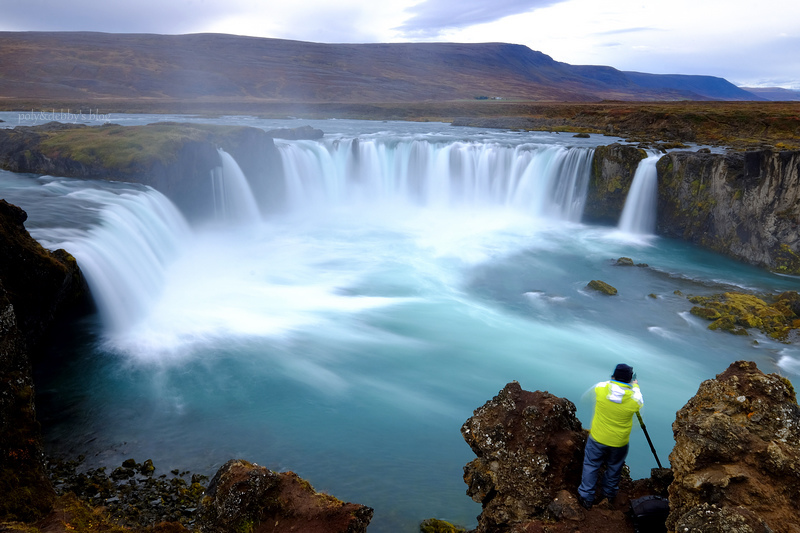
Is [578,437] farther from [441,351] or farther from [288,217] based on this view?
[288,217]

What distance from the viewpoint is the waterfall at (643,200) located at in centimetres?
2612

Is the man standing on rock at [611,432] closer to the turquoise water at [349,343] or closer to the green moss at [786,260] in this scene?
the turquoise water at [349,343]

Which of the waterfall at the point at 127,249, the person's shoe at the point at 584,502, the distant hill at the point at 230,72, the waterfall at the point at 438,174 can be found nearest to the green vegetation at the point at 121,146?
the waterfall at the point at 127,249

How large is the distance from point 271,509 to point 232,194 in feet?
74.4

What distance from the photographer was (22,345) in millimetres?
7516

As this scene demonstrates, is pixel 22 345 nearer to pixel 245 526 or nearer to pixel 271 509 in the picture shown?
pixel 245 526

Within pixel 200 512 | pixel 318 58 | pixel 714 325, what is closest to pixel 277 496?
pixel 200 512

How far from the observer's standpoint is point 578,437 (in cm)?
644

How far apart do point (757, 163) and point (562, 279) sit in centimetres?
957

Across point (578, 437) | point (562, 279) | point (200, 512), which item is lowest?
point (562, 279)

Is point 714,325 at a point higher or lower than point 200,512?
lower

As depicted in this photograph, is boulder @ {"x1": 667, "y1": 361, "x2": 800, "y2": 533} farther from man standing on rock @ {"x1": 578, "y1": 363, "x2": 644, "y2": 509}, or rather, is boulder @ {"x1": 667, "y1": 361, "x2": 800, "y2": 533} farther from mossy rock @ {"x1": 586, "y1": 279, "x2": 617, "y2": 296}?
mossy rock @ {"x1": 586, "y1": 279, "x2": 617, "y2": 296}

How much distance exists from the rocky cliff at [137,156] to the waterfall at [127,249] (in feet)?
6.34

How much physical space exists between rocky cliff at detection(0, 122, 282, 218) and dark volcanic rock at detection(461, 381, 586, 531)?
20.3 metres
